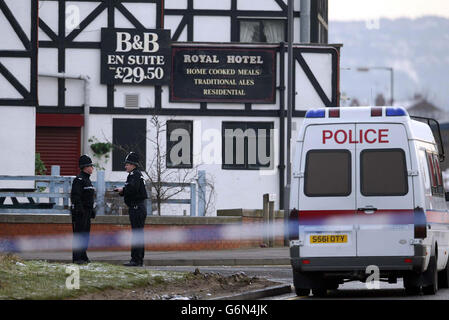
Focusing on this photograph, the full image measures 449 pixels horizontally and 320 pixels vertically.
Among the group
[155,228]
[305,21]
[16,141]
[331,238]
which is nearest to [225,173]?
[305,21]

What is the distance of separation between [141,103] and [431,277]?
23400 millimetres

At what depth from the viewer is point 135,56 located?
40.2 metres

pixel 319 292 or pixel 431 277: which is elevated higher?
pixel 431 277

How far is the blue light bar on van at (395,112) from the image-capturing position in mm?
17422

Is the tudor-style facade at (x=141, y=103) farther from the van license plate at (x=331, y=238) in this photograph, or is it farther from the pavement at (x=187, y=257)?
the van license plate at (x=331, y=238)

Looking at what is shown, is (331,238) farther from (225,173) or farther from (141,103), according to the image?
(141,103)

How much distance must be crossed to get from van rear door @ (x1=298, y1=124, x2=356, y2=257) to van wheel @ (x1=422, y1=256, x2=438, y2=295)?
3.97 ft

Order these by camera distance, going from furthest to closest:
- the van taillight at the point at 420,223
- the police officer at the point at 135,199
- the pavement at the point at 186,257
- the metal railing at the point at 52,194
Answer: the metal railing at the point at 52,194
the pavement at the point at 186,257
the police officer at the point at 135,199
the van taillight at the point at 420,223

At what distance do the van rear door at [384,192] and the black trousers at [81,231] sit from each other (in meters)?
5.56

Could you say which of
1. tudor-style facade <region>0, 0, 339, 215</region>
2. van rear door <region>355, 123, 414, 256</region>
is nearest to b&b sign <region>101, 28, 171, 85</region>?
tudor-style facade <region>0, 0, 339, 215</region>


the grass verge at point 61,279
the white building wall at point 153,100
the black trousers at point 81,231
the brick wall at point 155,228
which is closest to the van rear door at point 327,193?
the grass verge at point 61,279

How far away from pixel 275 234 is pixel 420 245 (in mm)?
16289

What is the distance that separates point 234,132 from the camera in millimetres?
40719
